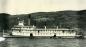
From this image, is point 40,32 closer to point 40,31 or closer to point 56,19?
point 40,31

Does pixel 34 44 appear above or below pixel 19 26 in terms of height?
below

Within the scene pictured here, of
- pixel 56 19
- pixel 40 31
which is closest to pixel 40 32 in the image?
pixel 40 31

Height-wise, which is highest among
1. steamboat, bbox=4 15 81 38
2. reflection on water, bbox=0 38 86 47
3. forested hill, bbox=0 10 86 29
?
forested hill, bbox=0 10 86 29

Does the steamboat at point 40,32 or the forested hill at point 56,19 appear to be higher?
the forested hill at point 56,19

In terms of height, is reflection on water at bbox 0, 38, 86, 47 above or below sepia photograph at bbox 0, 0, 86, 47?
below

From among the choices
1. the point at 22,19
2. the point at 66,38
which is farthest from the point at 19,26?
the point at 66,38

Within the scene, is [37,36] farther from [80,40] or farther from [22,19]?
[80,40]
